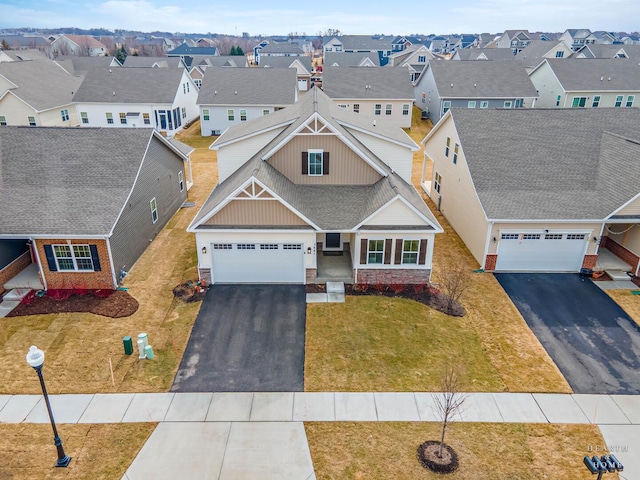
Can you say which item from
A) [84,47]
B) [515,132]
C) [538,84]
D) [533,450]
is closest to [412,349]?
[533,450]

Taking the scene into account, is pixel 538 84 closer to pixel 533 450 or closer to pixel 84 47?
pixel 533 450

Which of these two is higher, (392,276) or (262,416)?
(392,276)

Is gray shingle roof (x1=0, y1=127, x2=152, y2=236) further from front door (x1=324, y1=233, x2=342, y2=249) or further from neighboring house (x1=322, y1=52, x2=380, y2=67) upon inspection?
neighboring house (x1=322, y1=52, x2=380, y2=67)

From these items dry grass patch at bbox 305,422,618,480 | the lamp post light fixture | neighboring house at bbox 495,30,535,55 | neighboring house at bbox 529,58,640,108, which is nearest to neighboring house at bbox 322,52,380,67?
neighboring house at bbox 529,58,640,108

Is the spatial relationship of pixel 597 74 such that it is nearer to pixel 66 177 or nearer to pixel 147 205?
pixel 147 205

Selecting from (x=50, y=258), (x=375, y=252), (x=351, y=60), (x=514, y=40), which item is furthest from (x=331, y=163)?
(x=514, y=40)

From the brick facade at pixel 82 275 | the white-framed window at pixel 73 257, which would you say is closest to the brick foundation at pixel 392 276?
the brick facade at pixel 82 275

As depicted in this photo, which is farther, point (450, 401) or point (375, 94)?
point (375, 94)
